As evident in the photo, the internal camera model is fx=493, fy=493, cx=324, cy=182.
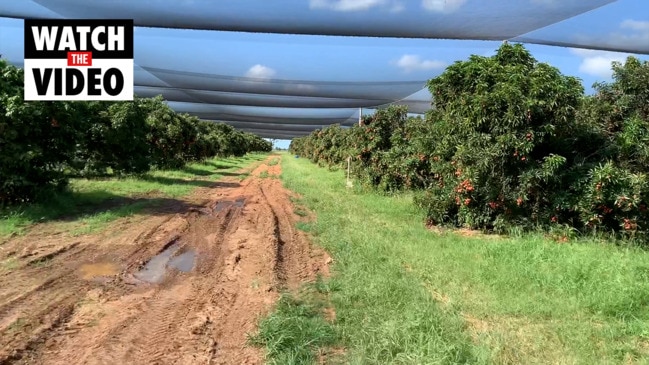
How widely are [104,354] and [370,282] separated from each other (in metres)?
2.66

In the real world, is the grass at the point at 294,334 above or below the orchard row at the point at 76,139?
below

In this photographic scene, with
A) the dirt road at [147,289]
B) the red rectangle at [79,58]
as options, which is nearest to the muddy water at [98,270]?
the dirt road at [147,289]

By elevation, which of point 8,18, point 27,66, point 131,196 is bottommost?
point 131,196

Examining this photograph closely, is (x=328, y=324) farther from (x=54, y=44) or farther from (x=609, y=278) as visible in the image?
(x=54, y=44)

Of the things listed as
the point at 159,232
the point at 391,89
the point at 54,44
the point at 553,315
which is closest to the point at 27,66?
the point at 54,44

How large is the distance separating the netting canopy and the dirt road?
5.00m

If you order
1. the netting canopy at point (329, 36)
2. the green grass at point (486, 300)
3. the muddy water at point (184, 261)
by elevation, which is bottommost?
the muddy water at point (184, 261)

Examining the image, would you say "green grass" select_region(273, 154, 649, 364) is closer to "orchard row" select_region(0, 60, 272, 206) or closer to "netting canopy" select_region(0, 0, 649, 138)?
"netting canopy" select_region(0, 0, 649, 138)

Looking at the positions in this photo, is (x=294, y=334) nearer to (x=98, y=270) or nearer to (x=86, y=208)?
(x=98, y=270)

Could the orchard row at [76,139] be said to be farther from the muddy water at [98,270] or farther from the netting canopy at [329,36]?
the muddy water at [98,270]

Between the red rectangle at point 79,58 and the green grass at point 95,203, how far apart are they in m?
2.61

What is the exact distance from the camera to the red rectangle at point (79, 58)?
9.59 meters

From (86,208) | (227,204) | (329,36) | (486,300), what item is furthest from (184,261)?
(329,36)

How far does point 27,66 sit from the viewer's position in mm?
9586
